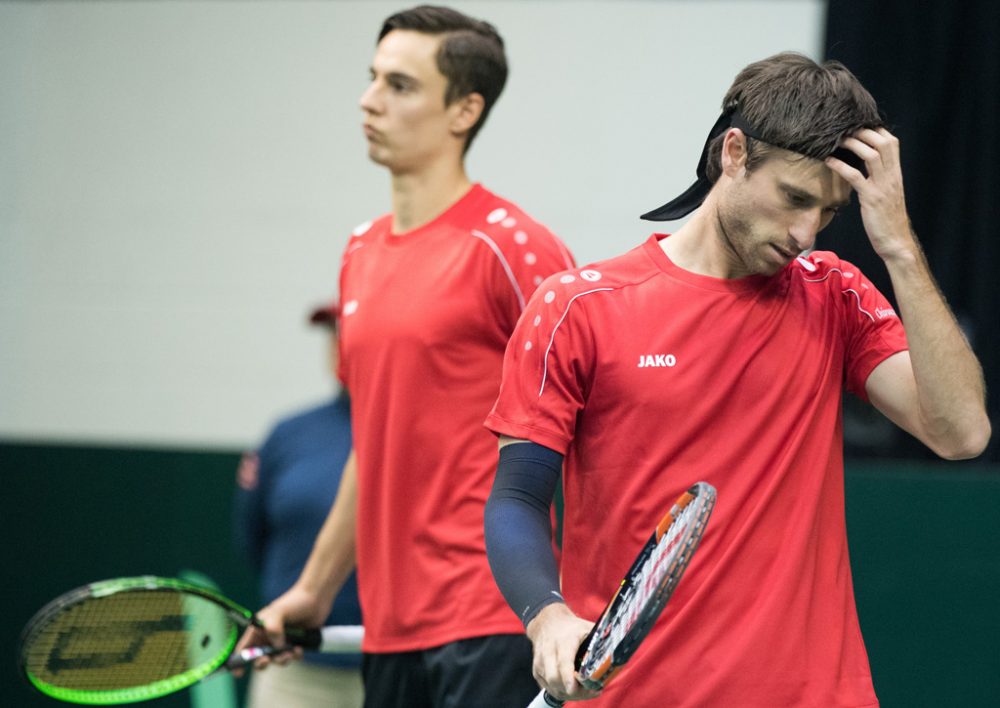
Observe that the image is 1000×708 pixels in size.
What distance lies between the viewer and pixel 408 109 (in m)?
2.81

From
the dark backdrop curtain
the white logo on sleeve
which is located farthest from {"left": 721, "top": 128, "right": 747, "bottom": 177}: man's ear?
the dark backdrop curtain

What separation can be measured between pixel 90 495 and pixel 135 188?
1.68 m

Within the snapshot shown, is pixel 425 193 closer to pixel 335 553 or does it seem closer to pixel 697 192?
pixel 335 553

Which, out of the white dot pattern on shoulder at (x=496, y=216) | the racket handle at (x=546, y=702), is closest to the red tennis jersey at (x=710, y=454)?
the racket handle at (x=546, y=702)

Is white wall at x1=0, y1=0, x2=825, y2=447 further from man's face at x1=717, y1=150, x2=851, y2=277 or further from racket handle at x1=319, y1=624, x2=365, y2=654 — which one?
man's face at x1=717, y1=150, x2=851, y2=277

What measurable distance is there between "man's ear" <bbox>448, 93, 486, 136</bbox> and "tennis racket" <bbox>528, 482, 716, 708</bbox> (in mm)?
1376

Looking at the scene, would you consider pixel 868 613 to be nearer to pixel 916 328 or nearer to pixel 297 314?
pixel 916 328

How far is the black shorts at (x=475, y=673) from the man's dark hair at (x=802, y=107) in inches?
40.9

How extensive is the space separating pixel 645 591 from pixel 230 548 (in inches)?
132

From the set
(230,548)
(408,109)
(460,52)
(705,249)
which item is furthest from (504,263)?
(230,548)

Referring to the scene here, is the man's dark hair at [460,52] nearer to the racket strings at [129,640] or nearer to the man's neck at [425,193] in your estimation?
the man's neck at [425,193]

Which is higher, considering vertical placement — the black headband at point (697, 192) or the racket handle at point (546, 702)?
the black headband at point (697, 192)

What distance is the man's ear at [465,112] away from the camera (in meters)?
2.86

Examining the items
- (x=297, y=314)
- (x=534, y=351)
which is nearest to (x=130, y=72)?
(x=297, y=314)
